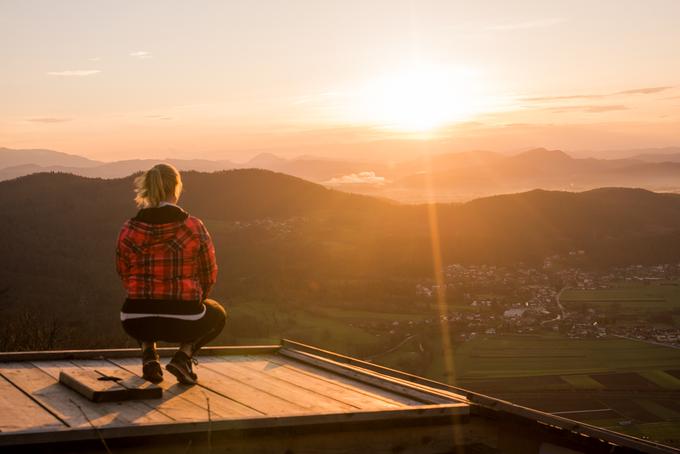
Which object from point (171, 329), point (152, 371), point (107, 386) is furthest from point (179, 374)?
point (107, 386)

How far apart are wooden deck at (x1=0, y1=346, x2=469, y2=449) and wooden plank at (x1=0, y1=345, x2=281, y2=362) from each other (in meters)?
0.01

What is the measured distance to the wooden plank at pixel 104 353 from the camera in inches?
→ 270

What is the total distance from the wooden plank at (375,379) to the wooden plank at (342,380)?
4cm

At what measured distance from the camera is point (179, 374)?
20.2ft

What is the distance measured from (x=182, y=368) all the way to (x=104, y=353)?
5.55 feet

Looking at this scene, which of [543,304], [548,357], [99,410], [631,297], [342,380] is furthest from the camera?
[631,297]

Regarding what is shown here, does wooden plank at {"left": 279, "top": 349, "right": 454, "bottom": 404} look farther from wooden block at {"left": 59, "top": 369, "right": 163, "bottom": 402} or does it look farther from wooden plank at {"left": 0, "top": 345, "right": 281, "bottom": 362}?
wooden block at {"left": 59, "top": 369, "right": 163, "bottom": 402}

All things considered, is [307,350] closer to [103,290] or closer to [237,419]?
[237,419]

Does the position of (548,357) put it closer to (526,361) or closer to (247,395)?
(526,361)

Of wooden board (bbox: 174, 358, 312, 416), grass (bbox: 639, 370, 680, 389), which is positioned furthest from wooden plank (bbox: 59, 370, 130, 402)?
grass (bbox: 639, 370, 680, 389)

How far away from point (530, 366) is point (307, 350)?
4882 centimetres

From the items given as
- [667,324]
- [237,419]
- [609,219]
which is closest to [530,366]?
[667,324]

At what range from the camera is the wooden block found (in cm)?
536

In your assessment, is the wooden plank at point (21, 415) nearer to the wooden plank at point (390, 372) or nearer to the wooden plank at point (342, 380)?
the wooden plank at point (342, 380)
